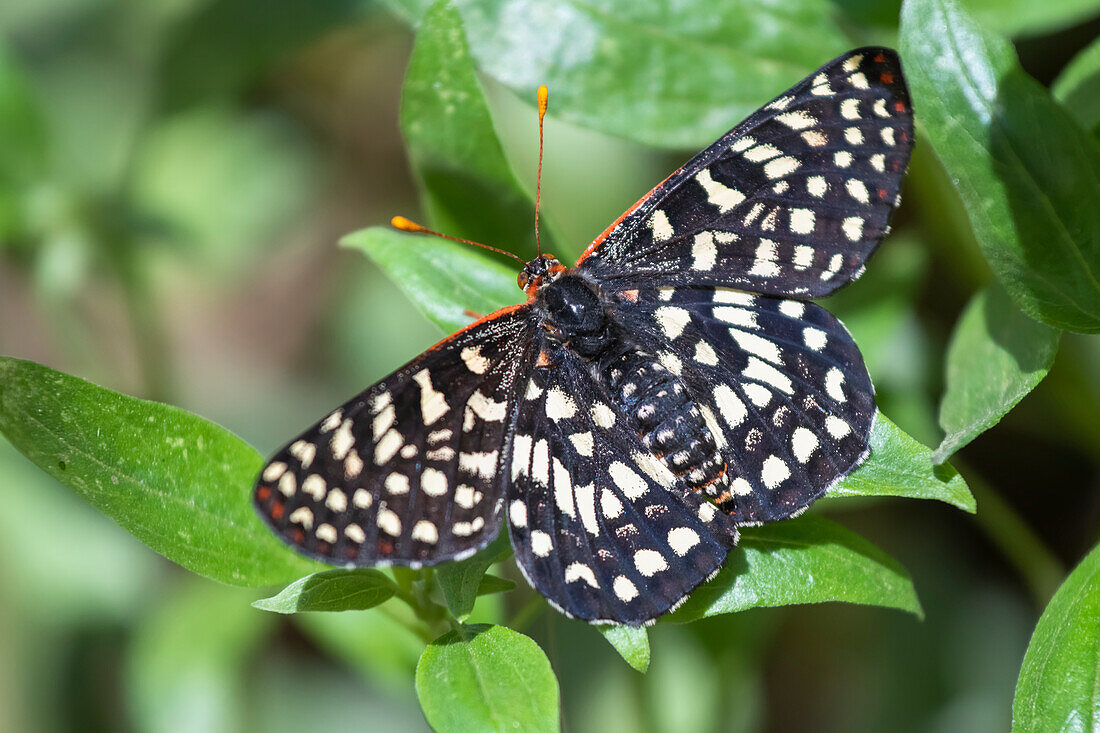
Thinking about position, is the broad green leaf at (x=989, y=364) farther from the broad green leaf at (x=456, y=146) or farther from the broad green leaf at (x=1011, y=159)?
the broad green leaf at (x=456, y=146)

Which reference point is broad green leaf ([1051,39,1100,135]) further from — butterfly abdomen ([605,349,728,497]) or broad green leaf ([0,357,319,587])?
broad green leaf ([0,357,319,587])

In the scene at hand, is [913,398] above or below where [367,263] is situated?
below

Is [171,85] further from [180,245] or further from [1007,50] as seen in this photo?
[1007,50]

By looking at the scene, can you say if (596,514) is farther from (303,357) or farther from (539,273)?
(303,357)

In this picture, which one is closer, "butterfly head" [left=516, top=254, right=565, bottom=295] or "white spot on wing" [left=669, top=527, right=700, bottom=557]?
"white spot on wing" [left=669, top=527, right=700, bottom=557]

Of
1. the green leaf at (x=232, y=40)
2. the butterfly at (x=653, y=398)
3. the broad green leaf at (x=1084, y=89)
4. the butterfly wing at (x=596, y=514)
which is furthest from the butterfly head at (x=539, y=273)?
the green leaf at (x=232, y=40)

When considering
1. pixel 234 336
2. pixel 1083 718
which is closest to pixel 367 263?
pixel 234 336

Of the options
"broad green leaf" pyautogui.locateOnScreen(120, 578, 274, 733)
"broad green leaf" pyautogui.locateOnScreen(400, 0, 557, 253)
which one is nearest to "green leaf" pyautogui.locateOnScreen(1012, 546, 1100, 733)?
"broad green leaf" pyautogui.locateOnScreen(400, 0, 557, 253)
